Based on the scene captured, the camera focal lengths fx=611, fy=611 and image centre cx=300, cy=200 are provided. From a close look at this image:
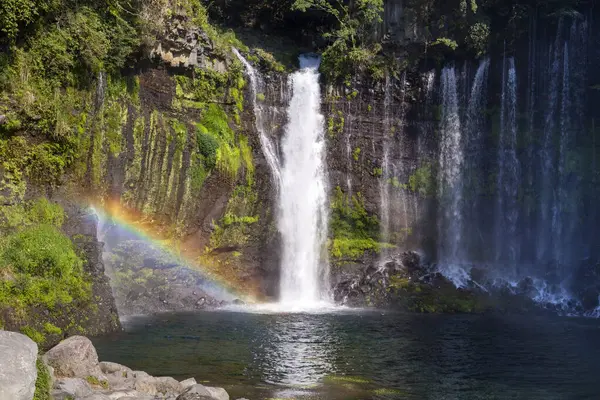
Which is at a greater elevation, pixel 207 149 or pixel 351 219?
pixel 207 149

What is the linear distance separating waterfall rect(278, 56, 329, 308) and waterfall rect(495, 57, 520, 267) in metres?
8.25

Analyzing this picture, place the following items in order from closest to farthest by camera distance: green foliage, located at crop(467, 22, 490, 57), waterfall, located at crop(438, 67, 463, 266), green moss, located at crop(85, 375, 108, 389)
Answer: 1. green moss, located at crop(85, 375, 108, 389)
2. green foliage, located at crop(467, 22, 490, 57)
3. waterfall, located at crop(438, 67, 463, 266)

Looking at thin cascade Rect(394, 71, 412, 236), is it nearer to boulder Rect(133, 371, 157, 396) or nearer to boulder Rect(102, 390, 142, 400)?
boulder Rect(133, 371, 157, 396)

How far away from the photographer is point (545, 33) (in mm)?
28094

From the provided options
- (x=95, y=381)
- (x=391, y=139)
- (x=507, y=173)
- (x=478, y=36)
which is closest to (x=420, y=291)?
(x=507, y=173)

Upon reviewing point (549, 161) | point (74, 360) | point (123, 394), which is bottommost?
point (123, 394)

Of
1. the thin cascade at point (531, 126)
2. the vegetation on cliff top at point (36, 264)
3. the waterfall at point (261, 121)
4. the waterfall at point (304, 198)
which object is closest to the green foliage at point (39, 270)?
the vegetation on cliff top at point (36, 264)

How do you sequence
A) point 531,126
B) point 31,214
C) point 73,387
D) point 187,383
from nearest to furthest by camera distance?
point 73,387 → point 187,383 → point 31,214 → point 531,126

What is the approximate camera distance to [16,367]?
8133 mm

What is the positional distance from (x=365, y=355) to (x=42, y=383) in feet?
28.4

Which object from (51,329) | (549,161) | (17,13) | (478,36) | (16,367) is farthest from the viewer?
(549,161)

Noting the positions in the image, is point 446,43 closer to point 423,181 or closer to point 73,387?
point 423,181

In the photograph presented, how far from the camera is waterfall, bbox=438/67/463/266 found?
28.7 meters

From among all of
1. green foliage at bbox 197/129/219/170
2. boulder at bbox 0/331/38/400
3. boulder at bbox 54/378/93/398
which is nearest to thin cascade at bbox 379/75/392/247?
green foliage at bbox 197/129/219/170
